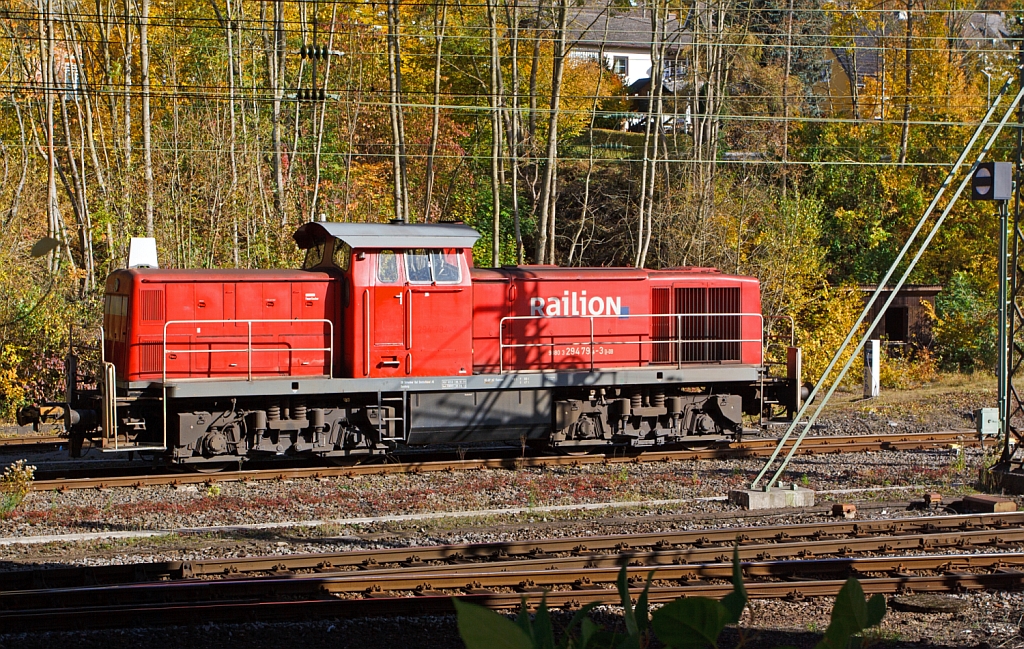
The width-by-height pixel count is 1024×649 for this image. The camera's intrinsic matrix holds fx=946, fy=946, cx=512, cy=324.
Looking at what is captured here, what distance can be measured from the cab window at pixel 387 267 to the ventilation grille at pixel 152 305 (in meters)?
2.90

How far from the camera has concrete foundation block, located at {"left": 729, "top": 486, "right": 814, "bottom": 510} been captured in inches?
438

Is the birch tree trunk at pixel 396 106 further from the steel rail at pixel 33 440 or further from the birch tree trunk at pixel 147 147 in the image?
the steel rail at pixel 33 440

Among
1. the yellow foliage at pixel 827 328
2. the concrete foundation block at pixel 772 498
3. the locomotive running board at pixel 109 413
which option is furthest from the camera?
the yellow foliage at pixel 827 328

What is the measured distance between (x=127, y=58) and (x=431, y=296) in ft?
42.9

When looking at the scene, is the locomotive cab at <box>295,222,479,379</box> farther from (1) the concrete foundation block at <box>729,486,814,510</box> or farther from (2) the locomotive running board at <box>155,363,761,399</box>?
(1) the concrete foundation block at <box>729,486,814,510</box>

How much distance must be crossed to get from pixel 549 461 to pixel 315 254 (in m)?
4.66

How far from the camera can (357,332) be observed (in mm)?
13039

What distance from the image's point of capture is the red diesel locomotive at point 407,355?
41.4ft

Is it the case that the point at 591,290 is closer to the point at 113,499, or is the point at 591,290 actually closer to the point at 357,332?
the point at 357,332

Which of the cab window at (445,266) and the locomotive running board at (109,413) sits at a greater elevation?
the cab window at (445,266)

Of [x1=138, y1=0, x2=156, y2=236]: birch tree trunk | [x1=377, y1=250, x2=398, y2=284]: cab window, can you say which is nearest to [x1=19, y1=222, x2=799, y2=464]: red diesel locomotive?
[x1=377, y1=250, x2=398, y2=284]: cab window

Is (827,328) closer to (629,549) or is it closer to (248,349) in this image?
(248,349)

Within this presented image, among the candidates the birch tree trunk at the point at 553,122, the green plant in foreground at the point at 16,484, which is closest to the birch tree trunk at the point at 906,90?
the birch tree trunk at the point at 553,122

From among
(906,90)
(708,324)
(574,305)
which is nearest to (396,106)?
(574,305)
